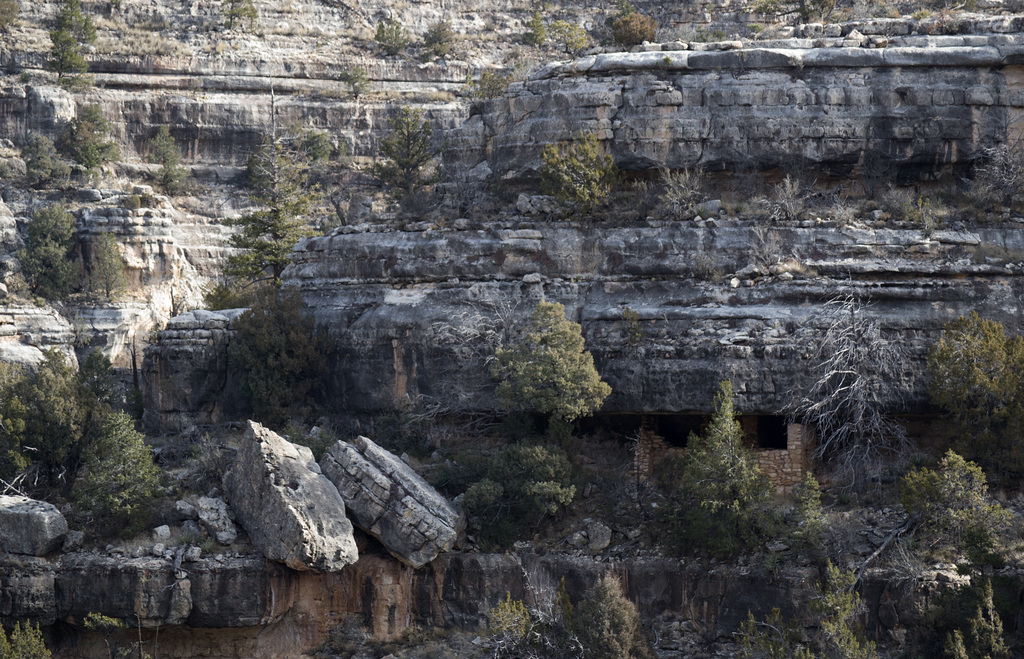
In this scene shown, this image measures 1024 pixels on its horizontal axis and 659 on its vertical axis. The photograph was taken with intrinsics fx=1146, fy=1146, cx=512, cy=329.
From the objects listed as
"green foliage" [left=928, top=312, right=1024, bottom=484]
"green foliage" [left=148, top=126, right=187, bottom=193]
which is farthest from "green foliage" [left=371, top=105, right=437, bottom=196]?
"green foliage" [left=928, top=312, right=1024, bottom=484]

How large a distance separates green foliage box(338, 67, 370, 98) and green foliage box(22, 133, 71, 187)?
45.6ft

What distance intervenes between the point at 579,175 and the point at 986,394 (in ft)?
33.9

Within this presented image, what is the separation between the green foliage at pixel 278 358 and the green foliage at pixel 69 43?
31.2 metres

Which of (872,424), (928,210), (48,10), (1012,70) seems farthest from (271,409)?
(48,10)

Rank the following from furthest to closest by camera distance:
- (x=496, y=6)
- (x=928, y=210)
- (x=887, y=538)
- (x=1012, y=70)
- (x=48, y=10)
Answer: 1. (x=496, y=6)
2. (x=48, y=10)
3. (x=1012, y=70)
4. (x=928, y=210)
5. (x=887, y=538)

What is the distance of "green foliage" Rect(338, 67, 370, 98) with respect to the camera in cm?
5588

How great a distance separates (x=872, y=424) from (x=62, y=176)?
3856cm

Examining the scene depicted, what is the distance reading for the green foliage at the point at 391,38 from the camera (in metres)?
58.8

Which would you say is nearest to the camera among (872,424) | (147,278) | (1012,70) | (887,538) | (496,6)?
(887,538)

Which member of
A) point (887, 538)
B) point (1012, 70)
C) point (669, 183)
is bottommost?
point (887, 538)

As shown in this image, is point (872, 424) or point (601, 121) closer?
point (872, 424)

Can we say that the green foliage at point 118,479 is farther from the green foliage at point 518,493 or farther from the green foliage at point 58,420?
the green foliage at point 518,493

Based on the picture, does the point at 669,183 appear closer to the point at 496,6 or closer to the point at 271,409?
the point at 271,409

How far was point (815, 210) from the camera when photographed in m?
27.0
